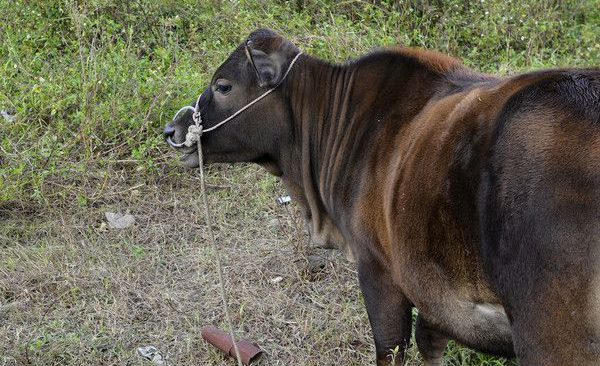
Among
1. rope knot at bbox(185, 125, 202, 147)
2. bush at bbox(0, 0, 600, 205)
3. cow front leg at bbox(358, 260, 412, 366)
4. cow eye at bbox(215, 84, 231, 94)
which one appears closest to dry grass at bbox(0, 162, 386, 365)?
bush at bbox(0, 0, 600, 205)

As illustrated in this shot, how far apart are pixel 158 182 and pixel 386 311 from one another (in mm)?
2912

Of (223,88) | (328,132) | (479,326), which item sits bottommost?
(479,326)

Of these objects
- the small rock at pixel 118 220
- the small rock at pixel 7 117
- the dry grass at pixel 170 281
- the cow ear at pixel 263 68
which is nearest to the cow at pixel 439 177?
the cow ear at pixel 263 68

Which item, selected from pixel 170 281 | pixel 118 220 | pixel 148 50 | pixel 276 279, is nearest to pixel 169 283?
pixel 170 281

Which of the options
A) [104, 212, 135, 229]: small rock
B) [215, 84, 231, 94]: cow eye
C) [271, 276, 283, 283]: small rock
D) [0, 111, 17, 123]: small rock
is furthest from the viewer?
[0, 111, 17, 123]: small rock

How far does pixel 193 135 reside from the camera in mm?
4781

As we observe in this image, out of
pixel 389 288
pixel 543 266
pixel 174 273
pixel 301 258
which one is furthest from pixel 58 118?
pixel 543 266

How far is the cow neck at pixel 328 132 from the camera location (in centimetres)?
430

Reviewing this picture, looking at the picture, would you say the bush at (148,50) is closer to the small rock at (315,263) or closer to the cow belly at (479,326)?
the small rock at (315,263)

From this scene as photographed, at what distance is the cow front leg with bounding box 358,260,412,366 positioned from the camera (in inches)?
159

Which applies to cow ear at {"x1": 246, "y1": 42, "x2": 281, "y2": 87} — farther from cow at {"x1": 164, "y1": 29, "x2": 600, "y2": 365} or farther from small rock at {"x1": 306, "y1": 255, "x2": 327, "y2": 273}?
small rock at {"x1": 306, "y1": 255, "x2": 327, "y2": 273}

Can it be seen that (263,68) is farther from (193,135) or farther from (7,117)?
(7,117)

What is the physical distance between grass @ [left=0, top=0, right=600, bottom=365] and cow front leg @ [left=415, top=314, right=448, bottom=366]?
21cm

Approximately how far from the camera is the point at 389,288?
403 cm
